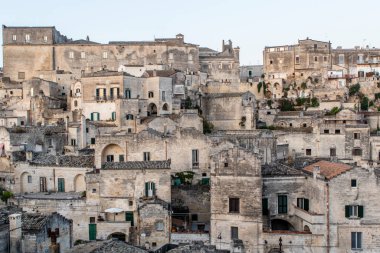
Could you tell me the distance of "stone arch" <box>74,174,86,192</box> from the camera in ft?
137

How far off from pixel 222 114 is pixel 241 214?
25110 mm

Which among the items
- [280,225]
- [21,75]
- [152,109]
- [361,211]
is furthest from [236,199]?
[21,75]

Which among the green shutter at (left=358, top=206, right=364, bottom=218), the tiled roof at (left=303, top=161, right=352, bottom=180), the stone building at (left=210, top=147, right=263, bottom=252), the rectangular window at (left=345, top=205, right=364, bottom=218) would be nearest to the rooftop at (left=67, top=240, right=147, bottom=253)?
the stone building at (left=210, top=147, right=263, bottom=252)

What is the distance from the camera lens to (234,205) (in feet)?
111

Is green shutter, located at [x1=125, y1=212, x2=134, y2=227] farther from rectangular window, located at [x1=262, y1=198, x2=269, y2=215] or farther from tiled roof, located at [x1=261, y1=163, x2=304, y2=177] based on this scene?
tiled roof, located at [x1=261, y1=163, x2=304, y2=177]

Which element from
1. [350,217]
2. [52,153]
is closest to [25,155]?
[52,153]

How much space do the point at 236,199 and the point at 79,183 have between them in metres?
13.5

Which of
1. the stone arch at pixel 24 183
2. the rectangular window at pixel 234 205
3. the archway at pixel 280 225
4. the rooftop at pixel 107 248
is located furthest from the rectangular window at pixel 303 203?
the stone arch at pixel 24 183

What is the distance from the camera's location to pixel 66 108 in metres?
61.7

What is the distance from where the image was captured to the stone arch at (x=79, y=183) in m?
41.8

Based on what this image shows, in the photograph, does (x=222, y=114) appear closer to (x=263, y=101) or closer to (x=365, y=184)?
(x=263, y=101)

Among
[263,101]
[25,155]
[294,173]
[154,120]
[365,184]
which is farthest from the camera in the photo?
[263,101]

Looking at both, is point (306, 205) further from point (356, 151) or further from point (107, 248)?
point (356, 151)

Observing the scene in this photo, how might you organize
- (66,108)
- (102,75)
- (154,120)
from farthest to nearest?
1. (66,108)
2. (102,75)
3. (154,120)
